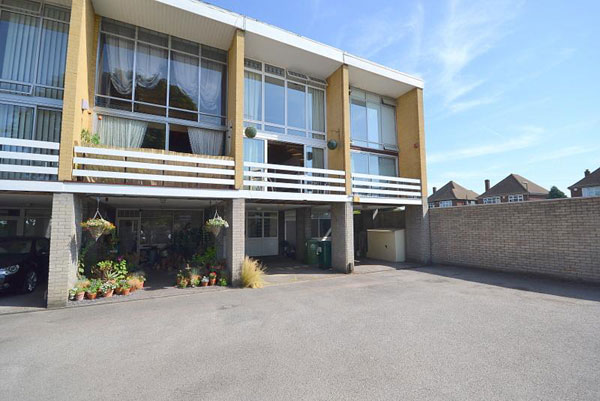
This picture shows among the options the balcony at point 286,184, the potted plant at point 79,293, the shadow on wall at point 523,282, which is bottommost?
the shadow on wall at point 523,282

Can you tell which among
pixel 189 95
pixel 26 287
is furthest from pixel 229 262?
pixel 189 95

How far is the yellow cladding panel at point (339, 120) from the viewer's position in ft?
38.4

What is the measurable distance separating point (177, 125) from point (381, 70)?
9.53 m

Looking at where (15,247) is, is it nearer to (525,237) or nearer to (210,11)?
(210,11)

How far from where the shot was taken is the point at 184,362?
4.10 m

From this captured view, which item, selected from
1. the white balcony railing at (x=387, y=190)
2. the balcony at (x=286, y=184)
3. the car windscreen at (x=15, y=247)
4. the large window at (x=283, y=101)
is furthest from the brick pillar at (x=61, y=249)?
the white balcony railing at (x=387, y=190)

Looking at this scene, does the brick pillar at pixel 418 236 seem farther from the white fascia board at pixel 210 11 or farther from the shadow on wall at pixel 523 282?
the white fascia board at pixel 210 11

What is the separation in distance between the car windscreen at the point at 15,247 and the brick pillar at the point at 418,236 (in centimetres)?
1500

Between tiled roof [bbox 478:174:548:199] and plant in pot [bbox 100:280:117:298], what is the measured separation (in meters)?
46.9

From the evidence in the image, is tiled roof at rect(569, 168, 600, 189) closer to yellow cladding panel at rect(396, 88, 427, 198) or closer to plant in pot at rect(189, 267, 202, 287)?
yellow cladding panel at rect(396, 88, 427, 198)

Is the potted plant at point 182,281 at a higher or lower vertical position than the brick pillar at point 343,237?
lower

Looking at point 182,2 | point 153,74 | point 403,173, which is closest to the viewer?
point 182,2

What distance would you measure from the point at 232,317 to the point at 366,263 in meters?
9.02

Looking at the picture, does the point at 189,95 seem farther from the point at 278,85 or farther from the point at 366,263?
the point at 366,263
